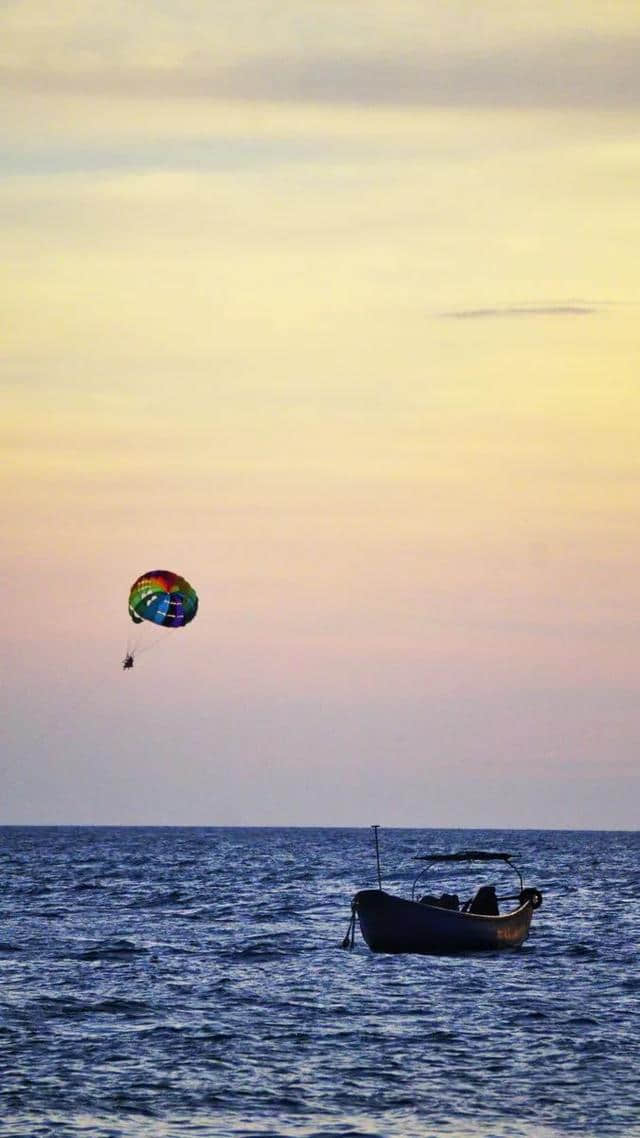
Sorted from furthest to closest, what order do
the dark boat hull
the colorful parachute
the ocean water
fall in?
1. the colorful parachute
2. the dark boat hull
3. the ocean water

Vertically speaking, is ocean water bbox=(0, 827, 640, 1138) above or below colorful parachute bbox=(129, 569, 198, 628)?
below

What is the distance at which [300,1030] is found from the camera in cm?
3450

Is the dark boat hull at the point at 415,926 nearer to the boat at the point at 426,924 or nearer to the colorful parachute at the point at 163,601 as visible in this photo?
the boat at the point at 426,924

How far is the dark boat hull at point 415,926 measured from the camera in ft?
157

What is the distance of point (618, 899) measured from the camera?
269 ft

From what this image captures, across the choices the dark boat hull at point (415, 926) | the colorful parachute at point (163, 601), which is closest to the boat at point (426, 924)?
the dark boat hull at point (415, 926)

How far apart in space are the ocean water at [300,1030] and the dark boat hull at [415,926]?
1.61 feet

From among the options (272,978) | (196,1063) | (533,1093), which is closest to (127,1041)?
(196,1063)

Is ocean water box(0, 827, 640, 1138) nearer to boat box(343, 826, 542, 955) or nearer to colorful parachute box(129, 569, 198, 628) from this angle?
boat box(343, 826, 542, 955)

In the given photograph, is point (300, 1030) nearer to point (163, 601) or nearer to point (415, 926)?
point (415, 926)

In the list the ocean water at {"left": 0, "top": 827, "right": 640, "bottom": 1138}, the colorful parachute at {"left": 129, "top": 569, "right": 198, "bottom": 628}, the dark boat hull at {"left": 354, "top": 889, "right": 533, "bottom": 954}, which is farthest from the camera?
the colorful parachute at {"left": 129, "top": 569, "right": 198, "bottom": 628}

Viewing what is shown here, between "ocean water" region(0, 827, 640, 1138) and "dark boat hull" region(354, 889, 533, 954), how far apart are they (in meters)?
0.49

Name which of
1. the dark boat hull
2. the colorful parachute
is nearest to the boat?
the dark boat hull

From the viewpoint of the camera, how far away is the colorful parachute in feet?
196
